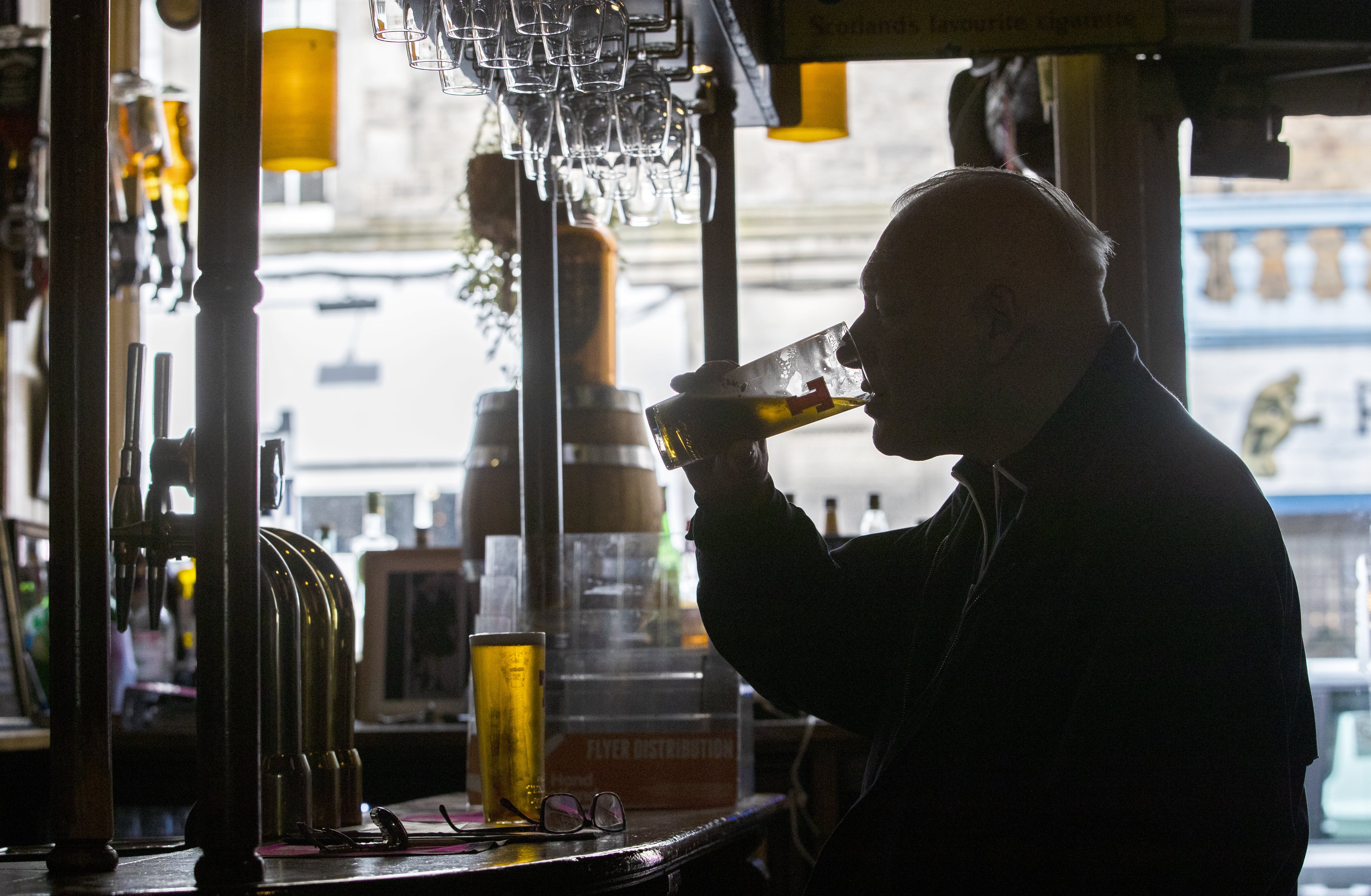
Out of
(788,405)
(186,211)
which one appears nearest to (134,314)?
(186,211)

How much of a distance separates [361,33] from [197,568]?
23.0ft

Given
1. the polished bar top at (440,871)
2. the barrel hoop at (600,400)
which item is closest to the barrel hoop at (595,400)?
the barrel hoop at (600,400)

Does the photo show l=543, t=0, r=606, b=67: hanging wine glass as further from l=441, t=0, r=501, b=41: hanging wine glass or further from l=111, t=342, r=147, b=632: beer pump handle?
l=111, t=342, r=147, b=632: beer pump handle

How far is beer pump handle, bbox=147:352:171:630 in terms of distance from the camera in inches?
51.6

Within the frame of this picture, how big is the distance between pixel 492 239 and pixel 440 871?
1538 mm

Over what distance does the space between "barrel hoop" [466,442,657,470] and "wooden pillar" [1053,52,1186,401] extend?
80cm

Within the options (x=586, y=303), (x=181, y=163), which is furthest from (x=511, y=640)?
(x=181, y=163)

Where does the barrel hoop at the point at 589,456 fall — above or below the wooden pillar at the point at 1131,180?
A: below

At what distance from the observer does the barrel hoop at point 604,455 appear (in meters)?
2.17

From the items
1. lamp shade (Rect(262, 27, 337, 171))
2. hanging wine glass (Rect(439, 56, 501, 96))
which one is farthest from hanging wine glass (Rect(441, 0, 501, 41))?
lamp shade (Rect(262, 27, 337, 171))

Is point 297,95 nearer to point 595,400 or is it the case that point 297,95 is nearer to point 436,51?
point 595,400

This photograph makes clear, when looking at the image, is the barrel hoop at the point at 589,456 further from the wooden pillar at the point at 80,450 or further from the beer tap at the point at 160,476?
the wooden pillar at the point at 80,450

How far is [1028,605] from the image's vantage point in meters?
1.24

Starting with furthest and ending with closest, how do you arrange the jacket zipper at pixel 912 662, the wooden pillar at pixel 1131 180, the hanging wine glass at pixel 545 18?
1. the wooden pillar at pixel 1131 180
2. the hanging wine glass at pixel 545 18
3. the jacket zipper at pixel 912 662
